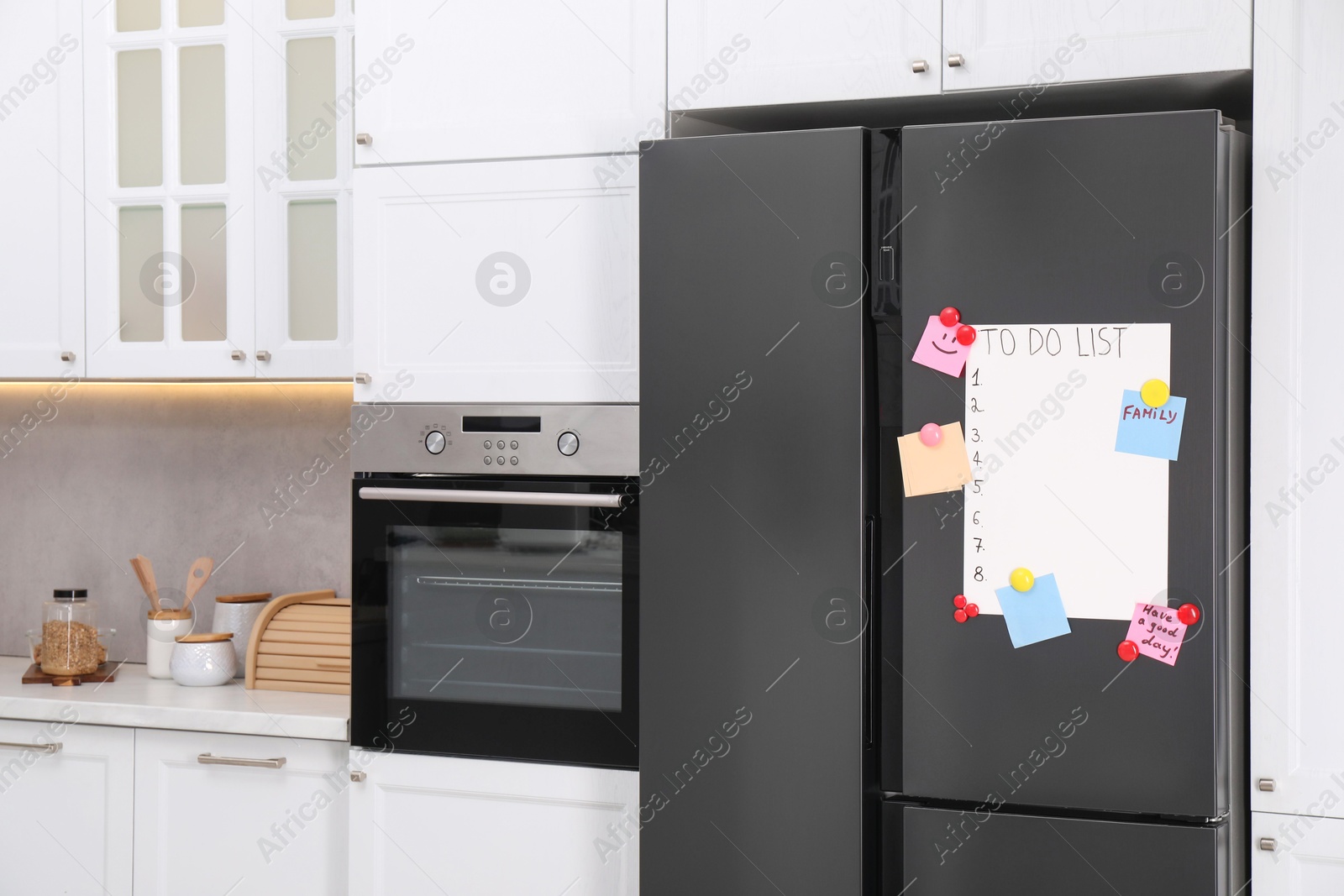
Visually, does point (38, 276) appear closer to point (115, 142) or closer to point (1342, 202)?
point (115, 142)

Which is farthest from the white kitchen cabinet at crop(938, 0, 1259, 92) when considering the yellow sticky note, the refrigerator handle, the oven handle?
the oven handle

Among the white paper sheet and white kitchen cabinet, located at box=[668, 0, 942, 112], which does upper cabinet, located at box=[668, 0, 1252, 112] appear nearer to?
white kitchen cabinet, located at box=[668, 0, 942, 112]

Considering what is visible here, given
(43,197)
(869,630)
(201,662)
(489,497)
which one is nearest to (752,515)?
(869,630)

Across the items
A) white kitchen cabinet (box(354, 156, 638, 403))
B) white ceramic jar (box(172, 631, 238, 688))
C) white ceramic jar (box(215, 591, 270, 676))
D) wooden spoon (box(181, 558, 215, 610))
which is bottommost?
white ceramic jar (box(172, 631, 238, 688))

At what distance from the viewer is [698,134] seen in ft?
6.55

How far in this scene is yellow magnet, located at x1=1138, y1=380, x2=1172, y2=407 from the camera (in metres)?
1.53

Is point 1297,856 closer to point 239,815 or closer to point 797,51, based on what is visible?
point 797,51

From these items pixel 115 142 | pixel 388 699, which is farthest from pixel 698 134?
pixel 115 142

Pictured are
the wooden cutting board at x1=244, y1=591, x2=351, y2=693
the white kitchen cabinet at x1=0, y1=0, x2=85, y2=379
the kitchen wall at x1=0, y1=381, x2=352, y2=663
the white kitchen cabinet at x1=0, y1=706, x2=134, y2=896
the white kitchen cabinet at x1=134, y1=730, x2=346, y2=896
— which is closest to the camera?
the white kitchen cabinet at x1=134, y1=730, x2=346, y2=896

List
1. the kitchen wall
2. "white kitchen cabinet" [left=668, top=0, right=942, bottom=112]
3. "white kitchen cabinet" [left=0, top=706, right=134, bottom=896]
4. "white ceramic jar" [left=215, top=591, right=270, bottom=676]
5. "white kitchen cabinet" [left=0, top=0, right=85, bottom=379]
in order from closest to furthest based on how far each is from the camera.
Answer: "white kitchen cabinet" [left=668, top=0, right=942, bottom=112], "white kitchen cabinet" [left=0, top=706, right=134, bottom=896], "white kitchen cabinet" [left=0, top=0, right=85, bottom=379], "white ceramic jar" [left=215, top=591, right=270, bottom=676], the kitchen wall

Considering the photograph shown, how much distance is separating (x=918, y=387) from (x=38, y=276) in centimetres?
194

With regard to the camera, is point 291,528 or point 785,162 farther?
point 291,528

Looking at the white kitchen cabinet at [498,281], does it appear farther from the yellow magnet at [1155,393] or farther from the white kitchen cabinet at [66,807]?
the white kitchen cabinet at [66,807]

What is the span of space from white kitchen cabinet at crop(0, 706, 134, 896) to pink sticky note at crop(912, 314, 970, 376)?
1663mm
